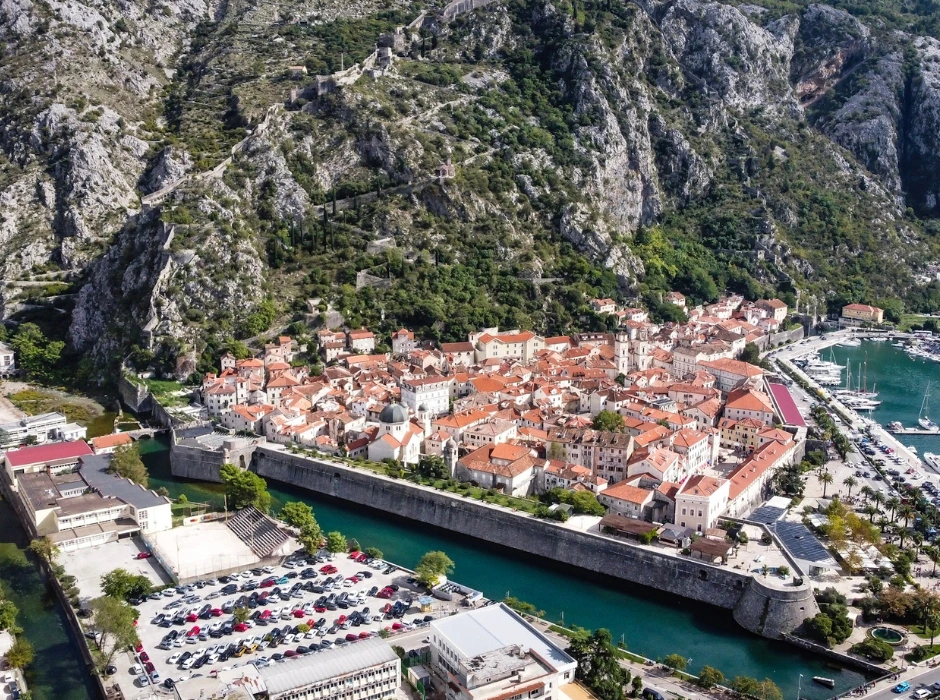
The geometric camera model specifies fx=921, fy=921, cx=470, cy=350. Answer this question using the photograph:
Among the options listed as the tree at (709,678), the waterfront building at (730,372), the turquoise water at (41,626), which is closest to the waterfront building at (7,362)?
the turquoise water at (41,626)

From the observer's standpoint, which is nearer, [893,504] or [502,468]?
[893,504]

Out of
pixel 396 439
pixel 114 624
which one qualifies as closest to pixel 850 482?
pixel 396 439

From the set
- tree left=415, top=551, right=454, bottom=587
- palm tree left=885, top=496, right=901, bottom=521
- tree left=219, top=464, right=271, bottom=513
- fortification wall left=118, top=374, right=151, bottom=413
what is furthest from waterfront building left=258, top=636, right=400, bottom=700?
fortification wall left=118, top=374, right=151, bottom=413

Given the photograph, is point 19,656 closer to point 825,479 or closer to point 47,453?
point 47,453

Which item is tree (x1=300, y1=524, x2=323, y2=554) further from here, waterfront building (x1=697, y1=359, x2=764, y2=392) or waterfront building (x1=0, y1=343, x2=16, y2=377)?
waterfront building (x1=0, y1=343, x2=16, y2=377)

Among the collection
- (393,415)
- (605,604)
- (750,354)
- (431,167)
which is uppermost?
(431,167)

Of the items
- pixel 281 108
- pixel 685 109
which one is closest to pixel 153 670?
pixel 281 108

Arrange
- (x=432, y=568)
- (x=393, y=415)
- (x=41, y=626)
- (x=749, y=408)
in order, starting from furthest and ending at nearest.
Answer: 1. (x=749, y=408)
2. (x=393, y=415)
3. (x=432, y=568)
4. (x=41, y=626)
